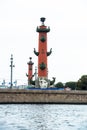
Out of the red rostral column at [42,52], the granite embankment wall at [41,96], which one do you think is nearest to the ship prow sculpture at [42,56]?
the red rostral column at [42,52]

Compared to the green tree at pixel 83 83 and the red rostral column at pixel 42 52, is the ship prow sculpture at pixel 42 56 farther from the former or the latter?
the green tree at pixel 83 83

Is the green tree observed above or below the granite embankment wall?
above

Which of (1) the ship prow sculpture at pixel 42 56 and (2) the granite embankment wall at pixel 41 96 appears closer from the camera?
(2) the granite embankment wall at pixel 41 96

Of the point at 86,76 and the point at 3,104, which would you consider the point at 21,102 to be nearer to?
the point at 3,104

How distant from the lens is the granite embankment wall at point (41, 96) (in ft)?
291

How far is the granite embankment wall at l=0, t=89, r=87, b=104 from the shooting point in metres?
88.7

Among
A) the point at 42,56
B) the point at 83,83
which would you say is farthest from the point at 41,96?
the point at 83,83

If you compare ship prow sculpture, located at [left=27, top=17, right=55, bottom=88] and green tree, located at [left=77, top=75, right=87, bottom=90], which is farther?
green tree, located at [left=77, top=75, right=87, bottom=90]

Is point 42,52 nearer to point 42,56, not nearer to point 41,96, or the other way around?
point 42,56

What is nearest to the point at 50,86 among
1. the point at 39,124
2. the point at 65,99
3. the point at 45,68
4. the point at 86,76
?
the point at 45,68

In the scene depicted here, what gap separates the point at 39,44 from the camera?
9831 centimetres

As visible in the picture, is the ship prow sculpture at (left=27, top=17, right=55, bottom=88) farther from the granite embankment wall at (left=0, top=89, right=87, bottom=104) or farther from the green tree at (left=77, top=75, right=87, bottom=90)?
the green tree at (left=77, top=75, right=87, bottom=90)

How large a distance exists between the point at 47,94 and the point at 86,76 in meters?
38.7

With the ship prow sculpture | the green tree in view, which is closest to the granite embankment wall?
the ship prow sculpture
